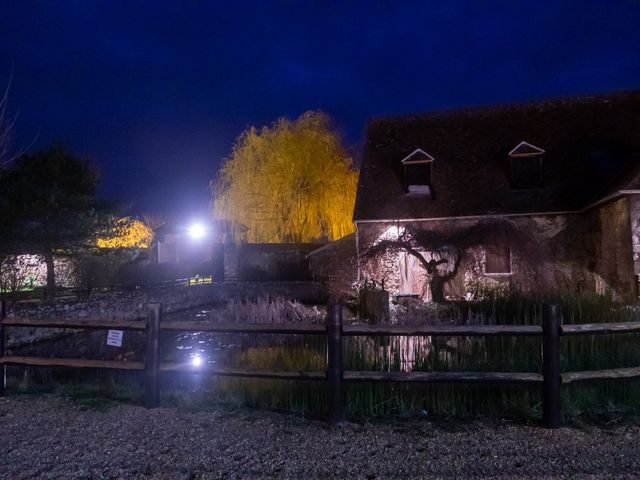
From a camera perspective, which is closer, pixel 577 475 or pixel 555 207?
pixel 577 475

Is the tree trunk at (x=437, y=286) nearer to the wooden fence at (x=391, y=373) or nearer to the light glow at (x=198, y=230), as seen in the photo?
the wooden fence at (x=391, y=373)

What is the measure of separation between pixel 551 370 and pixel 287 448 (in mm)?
2653

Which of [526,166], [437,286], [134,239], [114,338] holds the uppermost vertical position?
[134,239]

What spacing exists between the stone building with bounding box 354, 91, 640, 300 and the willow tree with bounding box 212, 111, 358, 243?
630 centimetres

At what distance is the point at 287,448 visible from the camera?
4277mm

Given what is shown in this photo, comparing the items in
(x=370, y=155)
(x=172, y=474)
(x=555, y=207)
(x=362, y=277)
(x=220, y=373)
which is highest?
(x=370, y=155)

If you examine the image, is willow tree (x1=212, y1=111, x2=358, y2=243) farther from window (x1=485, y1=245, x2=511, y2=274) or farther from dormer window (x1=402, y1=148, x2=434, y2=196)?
window (x1=485, y1=245, x2=511, y2=274)

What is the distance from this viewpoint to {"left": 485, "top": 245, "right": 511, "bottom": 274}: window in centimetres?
1652

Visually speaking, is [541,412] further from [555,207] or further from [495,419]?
[555,207]

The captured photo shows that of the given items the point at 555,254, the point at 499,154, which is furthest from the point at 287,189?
the point at 555,254

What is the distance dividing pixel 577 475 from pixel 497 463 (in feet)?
1.88

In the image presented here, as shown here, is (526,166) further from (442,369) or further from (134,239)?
(134,239)

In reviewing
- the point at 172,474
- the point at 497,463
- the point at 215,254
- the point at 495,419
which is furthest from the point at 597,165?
the point at 215,254

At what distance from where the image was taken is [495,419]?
4.95m
